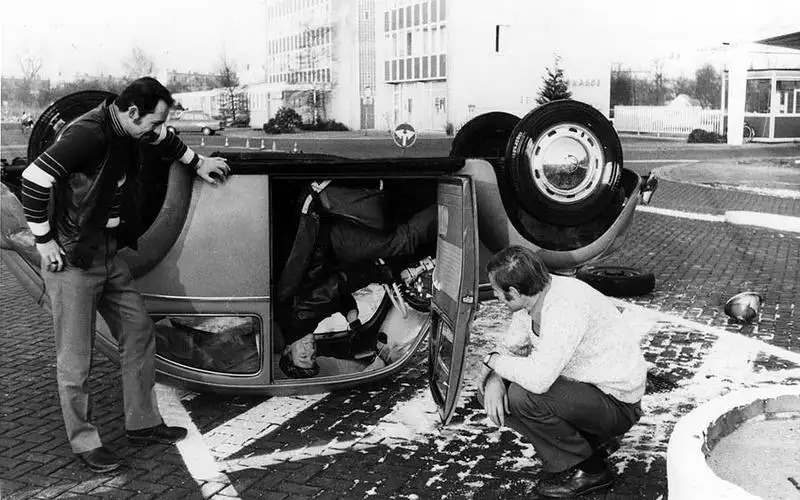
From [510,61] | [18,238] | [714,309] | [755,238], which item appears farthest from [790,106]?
[18,238]

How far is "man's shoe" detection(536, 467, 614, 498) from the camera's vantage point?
3.79 metres

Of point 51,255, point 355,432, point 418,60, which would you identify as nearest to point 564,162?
point 355,432

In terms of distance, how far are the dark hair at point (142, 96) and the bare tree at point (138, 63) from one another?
9474 mm

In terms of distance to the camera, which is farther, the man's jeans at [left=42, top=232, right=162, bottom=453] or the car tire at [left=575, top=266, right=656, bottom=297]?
the car tire at [left=575, top=266, right=656, bottom=297]

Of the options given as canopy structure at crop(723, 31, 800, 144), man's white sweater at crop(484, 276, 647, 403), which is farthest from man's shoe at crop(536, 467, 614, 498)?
canopy structure at crop(723, 31, 800, 144)

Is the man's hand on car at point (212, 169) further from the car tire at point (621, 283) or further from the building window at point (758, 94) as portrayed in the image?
the building window at point (758, 94)

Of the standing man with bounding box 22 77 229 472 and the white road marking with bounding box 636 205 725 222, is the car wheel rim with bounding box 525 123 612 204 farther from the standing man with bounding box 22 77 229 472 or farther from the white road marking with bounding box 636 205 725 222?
the white road marking with bounding box 636 205 725 222

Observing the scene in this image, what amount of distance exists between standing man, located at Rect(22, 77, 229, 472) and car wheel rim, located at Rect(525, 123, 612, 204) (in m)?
2.20

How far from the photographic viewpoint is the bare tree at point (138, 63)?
13.4 meters

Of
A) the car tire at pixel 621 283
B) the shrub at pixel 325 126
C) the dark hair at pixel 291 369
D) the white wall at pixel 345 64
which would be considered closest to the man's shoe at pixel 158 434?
the dark hair at pixel 291 369

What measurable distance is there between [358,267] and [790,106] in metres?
32.8

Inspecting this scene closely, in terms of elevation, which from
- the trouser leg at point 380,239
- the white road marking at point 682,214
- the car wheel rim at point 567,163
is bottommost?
the white road marking at point 682,214

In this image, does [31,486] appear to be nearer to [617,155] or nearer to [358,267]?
[358,267]

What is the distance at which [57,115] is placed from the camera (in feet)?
17.0
